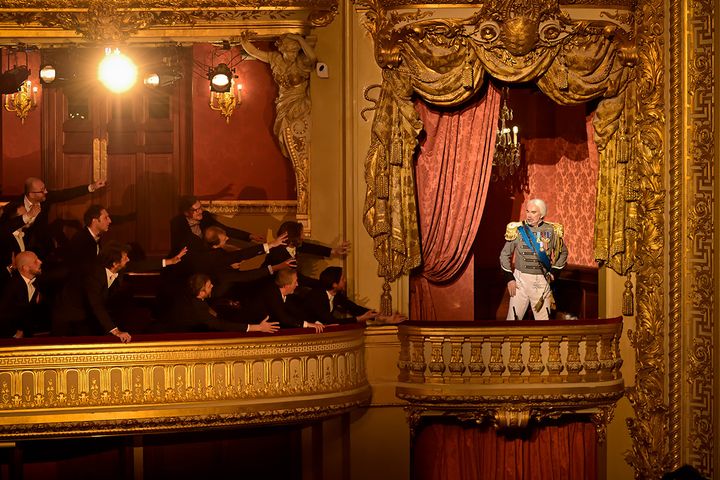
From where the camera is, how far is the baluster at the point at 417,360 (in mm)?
11602

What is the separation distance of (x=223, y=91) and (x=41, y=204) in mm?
1929

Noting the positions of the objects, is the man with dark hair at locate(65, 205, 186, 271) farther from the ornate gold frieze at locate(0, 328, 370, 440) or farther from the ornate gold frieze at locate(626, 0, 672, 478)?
the ornate gold frieze at locate(626, 0, 672, 478)

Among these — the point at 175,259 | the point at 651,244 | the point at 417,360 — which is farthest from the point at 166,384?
the point at 651,244

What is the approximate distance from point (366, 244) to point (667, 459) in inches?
133

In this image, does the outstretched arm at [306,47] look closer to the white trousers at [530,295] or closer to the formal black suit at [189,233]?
the formal black suit at [189,233]

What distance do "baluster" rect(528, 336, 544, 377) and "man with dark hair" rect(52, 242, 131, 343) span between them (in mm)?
3704

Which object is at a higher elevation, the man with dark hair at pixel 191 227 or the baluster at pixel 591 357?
the man with dark hair at pixel 191 227

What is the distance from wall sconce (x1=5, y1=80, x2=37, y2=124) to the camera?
11.9 meters

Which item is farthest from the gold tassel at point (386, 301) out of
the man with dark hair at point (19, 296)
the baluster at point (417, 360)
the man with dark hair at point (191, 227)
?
the man with dark hair at point (19, 296)

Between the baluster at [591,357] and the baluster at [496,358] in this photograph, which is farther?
the baluster at [591,357]

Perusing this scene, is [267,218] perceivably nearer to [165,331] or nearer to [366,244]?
[366,244]

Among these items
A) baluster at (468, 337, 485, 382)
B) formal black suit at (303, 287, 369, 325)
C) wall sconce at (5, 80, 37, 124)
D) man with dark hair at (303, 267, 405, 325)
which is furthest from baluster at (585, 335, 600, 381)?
wall sconce at (5, 80, 37, 124)

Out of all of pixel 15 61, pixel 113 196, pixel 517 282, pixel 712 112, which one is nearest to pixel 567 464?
pixel 517 282

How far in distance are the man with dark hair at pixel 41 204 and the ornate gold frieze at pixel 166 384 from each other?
4.73ft
